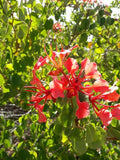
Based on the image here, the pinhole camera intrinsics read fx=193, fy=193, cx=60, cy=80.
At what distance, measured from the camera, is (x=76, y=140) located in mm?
605

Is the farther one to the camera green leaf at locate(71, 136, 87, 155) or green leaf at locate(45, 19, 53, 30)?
green leaf at locate(45, 19, 53, 30)

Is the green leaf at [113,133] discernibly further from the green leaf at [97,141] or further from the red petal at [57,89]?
the red petal at [57,89]

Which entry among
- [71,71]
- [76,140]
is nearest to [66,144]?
[76,140]

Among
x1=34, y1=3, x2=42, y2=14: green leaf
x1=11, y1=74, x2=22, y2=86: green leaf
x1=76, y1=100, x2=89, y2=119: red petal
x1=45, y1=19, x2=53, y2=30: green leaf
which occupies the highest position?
x1=34, y1=3, x2=42, y2=14: green leaf

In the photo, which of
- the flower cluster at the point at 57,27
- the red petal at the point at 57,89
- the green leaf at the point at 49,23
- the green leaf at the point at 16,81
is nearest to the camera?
the red petal at the point at 57,89

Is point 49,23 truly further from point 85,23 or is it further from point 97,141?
point 97,141

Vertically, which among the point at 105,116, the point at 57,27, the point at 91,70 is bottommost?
the point at 105,116

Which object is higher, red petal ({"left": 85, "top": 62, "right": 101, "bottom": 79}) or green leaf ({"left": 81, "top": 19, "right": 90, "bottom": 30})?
green leaf ({"left": 81, "top": 19, "right": 90, "bottom": 30})

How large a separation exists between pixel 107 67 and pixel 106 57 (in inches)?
6.6

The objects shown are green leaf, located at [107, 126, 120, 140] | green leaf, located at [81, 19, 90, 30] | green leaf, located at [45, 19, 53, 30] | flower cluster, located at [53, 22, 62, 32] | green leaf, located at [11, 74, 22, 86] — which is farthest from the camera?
flower cluster, located at [53, 22, 62, 32]

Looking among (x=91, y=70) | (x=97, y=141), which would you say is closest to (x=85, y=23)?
(x=91, y=70)

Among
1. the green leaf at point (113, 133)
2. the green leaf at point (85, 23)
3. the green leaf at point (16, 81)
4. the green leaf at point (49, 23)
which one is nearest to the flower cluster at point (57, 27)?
the green leaf at point (85, 23)

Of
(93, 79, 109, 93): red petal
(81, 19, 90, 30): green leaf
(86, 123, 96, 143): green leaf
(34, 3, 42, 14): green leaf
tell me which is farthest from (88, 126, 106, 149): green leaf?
(81, 19, 90, 30): green leaf

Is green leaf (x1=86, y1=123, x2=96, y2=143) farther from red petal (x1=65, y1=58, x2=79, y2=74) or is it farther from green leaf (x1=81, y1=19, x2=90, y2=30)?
green leaf (x1=81, y1=19, x2=90, y2=30)
